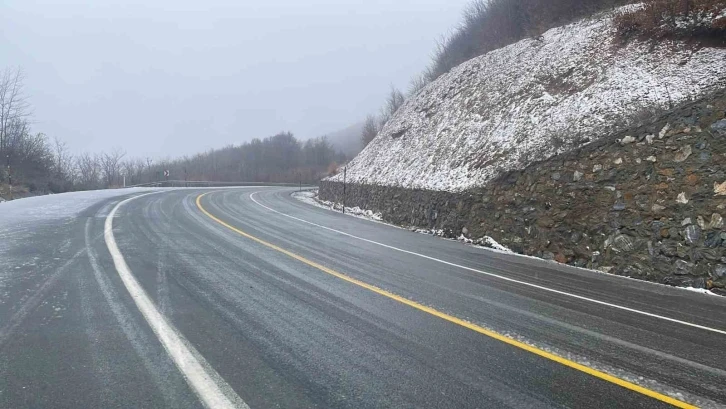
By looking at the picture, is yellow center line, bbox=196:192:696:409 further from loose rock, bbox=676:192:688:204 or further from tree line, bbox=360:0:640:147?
tree line, bbox=360:0:640:147

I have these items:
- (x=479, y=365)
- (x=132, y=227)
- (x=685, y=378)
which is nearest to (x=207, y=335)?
(x=479, y=365)

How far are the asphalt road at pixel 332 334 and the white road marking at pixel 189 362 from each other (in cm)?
2

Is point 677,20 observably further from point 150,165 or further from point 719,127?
point 150,165

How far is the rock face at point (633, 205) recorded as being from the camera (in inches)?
318

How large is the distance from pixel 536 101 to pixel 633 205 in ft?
25.2

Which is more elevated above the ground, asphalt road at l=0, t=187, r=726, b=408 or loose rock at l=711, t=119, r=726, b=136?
loose rock at l=711, t=119, r=726, b=136

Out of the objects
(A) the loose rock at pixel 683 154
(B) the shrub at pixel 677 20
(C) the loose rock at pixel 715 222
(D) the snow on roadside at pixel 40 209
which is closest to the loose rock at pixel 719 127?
(A) the loose rock at pixel 683 154

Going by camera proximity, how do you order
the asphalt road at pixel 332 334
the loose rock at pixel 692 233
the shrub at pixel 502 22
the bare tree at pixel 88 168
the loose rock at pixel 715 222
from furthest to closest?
the bare tree at pixel 88 168 < the shrub at pixel 502 22 < the loose rock at pixel 692 233 < the loose rock at pixel 715 222 < the asphalt road at pixel 332 334

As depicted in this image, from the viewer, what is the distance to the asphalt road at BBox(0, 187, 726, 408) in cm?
333

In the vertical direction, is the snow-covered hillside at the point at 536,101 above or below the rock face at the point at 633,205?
above

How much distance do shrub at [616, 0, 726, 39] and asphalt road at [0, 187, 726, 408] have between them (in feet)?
28.9

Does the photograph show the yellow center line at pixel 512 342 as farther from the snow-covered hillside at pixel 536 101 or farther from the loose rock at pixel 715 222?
the snow-covered hillside at pixel 536 101

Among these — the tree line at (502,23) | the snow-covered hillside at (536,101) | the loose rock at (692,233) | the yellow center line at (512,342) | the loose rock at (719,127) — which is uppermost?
the tree line at (502,23)

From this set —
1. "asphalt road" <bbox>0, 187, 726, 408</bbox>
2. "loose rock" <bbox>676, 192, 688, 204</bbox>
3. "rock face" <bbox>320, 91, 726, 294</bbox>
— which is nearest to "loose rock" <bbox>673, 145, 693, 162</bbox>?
"rock face" <bbox>320, 91, 726, 294</bbox>
